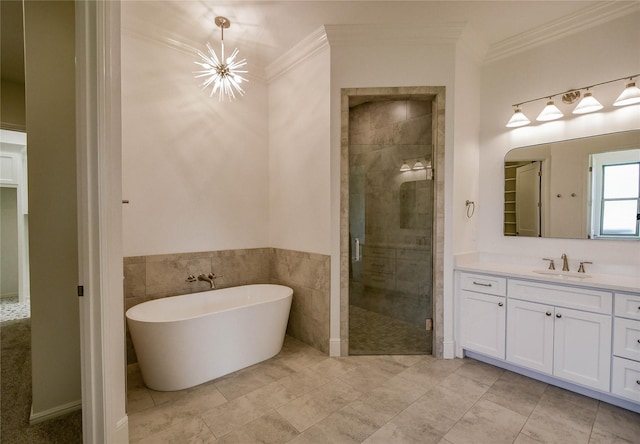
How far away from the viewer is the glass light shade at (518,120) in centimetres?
272

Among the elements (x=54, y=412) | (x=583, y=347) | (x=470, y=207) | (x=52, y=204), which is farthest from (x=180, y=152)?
(x=583, y=347)

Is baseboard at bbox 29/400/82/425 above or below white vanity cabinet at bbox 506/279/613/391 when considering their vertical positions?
below

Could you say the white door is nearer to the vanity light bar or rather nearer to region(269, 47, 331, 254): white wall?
the vanity light bar

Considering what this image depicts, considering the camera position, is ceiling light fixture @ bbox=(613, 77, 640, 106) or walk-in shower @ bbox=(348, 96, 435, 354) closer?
ceiling light fixture @ bbox=(613, 77, 640, 106)

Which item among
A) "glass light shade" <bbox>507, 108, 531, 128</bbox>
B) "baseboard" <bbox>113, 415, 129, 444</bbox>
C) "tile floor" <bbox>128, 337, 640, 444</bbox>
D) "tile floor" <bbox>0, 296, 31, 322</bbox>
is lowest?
"tile floor" <bbox>128, 337, 640, 444</bbox>

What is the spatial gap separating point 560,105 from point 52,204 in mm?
4141

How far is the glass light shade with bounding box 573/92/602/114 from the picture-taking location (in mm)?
2361

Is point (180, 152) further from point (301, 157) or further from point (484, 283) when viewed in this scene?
point (484, 283)

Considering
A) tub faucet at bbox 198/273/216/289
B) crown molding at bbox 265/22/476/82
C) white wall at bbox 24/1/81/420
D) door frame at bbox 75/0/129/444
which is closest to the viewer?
door frame at bbox 75/0/129/444

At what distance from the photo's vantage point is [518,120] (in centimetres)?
273

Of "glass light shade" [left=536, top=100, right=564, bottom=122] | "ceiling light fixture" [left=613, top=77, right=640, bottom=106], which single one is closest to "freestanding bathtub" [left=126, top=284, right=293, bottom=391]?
"glass light shade" [left=536, top=100, right=564, bottom=122]

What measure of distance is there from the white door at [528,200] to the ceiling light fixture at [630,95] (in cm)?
69

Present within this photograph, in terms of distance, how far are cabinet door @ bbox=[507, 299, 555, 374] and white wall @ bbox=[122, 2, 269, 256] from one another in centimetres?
268

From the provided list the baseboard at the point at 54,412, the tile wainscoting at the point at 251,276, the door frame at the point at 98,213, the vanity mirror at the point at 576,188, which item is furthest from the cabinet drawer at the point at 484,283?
the baseboard at the point at 54,412
